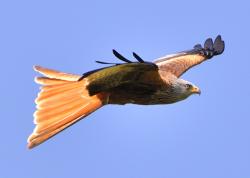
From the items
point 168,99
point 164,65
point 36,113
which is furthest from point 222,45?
point 36,113

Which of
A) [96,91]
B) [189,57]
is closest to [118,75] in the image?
[96,91]

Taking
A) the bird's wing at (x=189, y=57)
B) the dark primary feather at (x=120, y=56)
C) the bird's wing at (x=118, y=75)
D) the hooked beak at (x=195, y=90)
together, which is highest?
the bird's wing at (x=189, y=57)

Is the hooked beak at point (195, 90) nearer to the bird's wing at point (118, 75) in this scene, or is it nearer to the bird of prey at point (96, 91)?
the bird of prey at point (96, 91)

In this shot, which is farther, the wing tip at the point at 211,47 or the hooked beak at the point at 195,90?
the wing tip at the point at 211,47

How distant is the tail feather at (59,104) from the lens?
13031 millimetres

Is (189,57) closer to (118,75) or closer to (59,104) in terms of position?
(59,104)

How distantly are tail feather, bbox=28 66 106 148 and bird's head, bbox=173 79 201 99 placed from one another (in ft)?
4.24

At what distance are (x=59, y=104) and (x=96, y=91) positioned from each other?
0.78m

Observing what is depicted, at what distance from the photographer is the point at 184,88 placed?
1400cm

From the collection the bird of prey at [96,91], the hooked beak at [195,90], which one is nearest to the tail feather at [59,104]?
the bird of prey at [96,91]

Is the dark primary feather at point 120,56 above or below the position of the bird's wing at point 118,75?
above

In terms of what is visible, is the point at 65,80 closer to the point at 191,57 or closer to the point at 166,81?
the point at 166,81

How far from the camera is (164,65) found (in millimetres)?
15719

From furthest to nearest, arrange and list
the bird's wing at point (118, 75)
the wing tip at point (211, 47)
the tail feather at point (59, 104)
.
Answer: the wing tip at point (211, 47), the tail feather at point (59, 104), the bird's wing at point (118, 75)
